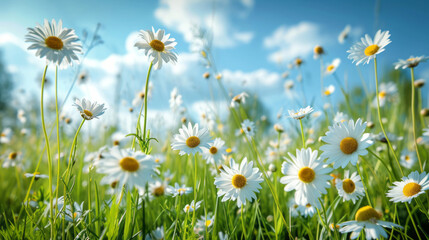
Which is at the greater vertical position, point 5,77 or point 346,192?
point 5,77

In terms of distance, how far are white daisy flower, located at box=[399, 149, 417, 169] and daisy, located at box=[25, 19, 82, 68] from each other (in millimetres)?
2080

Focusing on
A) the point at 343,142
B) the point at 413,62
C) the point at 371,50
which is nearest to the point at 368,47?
the point at 371,50

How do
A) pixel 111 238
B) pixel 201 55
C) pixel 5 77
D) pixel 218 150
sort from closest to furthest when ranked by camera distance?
1. pixel 111 238
2. pixel 218 150
3. pixel 201 55
4. pixel 5 77

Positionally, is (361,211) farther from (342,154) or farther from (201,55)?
(201,55)

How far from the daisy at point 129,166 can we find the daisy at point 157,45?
0.34 meters

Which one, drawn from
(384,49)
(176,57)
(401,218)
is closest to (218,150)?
(176,57)

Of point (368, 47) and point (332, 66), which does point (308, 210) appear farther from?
point (332, 66)

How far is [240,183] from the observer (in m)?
0.92

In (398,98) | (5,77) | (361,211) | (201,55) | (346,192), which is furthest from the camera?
(5,77)

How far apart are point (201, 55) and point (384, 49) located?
1028 millimetres

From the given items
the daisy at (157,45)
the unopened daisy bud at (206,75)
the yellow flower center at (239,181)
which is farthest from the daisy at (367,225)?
the unopened daisy bud at (206,75)

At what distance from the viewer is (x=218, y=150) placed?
130 cm

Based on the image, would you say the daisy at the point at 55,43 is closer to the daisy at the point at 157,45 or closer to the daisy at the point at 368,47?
the daisy at the point at 157,45

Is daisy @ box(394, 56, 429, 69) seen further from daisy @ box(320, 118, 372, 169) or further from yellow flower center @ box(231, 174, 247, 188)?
yellow flower center @ box(231, 174, 247, 188)
